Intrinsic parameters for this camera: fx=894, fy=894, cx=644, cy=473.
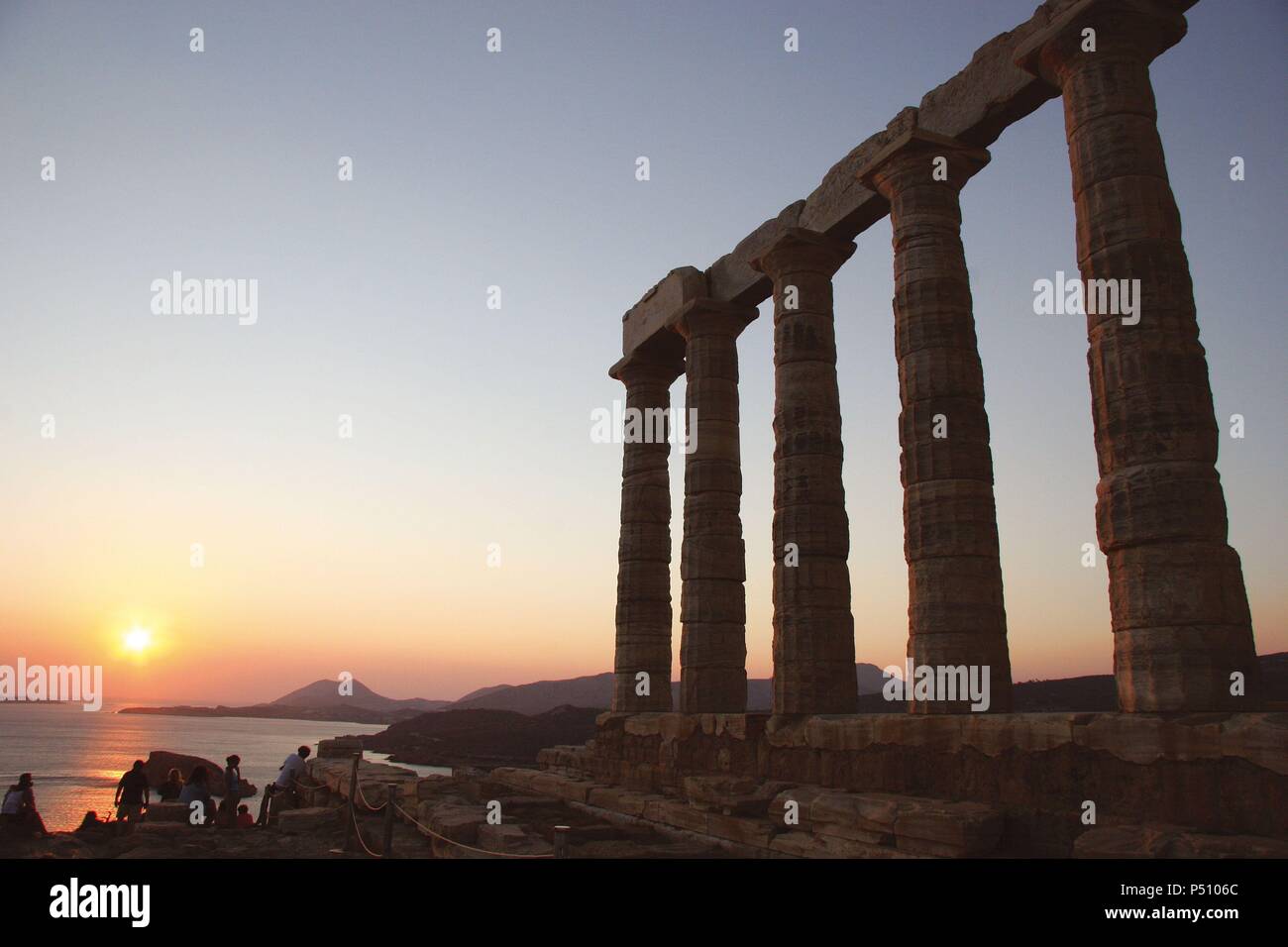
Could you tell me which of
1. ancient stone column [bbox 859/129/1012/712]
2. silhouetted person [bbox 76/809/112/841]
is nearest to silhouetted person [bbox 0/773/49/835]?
silhouetted person [bbox 76/809/112/841]

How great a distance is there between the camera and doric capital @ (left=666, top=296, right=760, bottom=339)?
19.2m

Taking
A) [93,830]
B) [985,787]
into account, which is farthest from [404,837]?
[985,787]

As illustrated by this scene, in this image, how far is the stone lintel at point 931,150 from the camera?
1370 centimetres

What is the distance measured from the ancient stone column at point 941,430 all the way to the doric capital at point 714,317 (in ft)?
16.7

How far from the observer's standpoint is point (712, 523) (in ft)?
60.3

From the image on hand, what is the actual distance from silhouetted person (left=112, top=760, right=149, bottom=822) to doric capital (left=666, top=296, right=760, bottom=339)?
1347cm

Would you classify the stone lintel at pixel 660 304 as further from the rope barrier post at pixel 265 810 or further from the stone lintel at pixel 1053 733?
the rope barrier post at pixel 265 810

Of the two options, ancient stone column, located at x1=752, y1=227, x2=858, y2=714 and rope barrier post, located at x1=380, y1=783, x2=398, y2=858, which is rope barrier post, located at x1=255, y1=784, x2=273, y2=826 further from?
ancient stone column, located at x1=752, y1=227, x2=858, y2=714

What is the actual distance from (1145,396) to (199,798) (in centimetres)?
1569

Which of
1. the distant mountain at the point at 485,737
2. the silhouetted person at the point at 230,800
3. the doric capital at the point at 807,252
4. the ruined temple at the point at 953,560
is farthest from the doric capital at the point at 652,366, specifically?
the distant mountain at the point at 485,737

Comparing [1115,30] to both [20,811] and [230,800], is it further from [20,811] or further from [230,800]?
[20,811]
